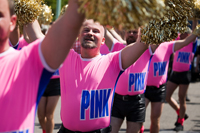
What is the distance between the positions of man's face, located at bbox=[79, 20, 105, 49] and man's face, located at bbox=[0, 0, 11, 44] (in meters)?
1.62

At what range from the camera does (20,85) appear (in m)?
1.77

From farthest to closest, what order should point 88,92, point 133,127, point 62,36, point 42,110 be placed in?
point 42,110
point 133,127
point 88,92
point 62,36

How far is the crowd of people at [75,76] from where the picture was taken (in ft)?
5.64

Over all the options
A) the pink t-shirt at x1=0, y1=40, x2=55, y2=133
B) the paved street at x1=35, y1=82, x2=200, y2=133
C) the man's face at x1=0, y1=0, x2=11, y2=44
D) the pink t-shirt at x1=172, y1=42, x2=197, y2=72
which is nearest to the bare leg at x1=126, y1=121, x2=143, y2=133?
the paved street at x1=35, y1=82, x2=200, y2=133

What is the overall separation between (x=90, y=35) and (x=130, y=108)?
65.0 inches

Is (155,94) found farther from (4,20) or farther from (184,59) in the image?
(4,20)

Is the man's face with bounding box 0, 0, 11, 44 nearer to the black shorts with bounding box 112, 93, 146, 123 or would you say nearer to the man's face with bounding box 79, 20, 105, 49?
the man's face with bounding box 79, 20, 105, 49

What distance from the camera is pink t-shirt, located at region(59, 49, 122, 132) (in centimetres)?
312

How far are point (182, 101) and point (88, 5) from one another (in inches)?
244

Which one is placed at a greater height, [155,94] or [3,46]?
[3,46]

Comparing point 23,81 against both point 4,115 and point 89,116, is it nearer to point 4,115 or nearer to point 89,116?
point 4,115

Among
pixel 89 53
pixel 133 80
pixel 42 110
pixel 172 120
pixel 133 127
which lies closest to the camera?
pixel 89 53

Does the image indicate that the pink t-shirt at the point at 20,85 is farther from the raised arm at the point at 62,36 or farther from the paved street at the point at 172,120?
the paved street at the point at 172,120

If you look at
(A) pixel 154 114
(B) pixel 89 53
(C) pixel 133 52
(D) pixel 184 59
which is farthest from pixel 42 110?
(D) pixel 184 59
